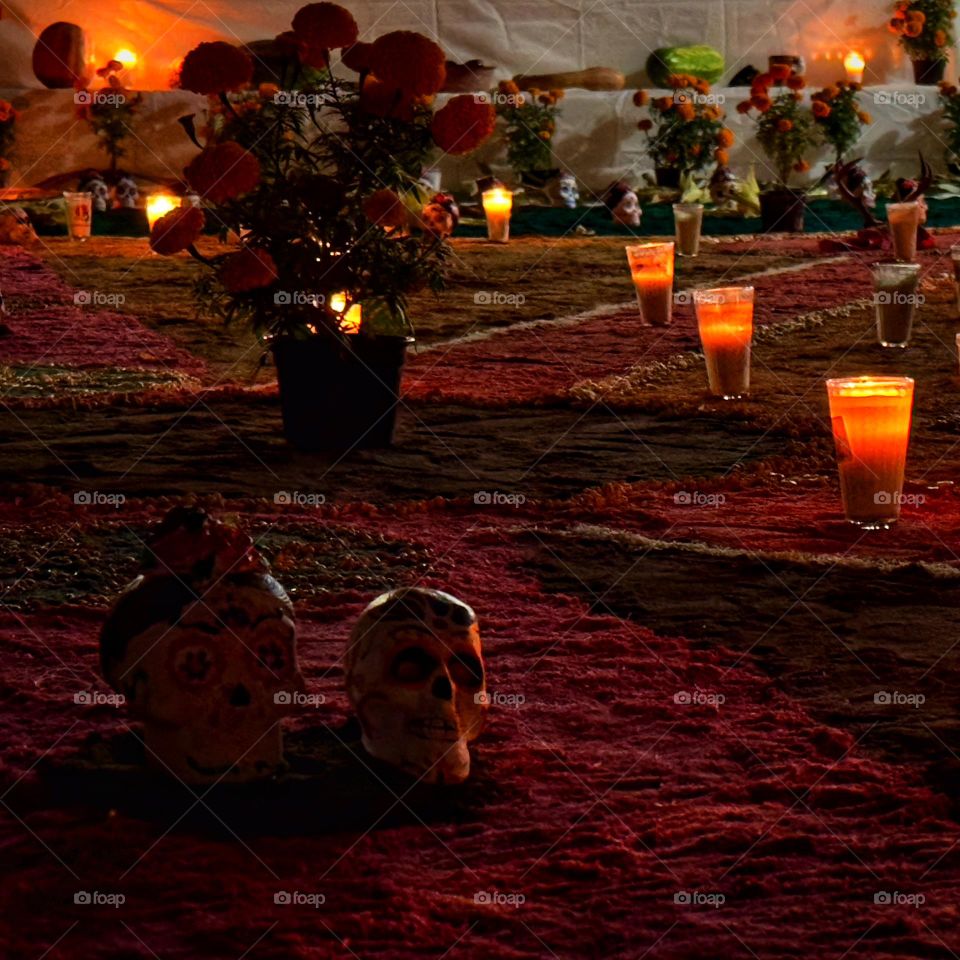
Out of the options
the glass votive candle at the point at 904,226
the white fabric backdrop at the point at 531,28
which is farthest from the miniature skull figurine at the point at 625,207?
the glass votive candle at the point at 904,226

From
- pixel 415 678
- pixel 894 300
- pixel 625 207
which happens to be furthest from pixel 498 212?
pixel 415 678

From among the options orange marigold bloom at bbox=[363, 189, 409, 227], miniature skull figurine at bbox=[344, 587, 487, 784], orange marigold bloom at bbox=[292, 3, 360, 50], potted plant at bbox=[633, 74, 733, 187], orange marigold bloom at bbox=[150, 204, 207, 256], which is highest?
potted plant at bbox=[633, 74, 733, 187]

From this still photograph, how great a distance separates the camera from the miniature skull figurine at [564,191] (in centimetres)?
927

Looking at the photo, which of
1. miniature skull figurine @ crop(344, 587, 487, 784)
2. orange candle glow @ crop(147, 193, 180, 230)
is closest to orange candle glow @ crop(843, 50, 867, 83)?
orange candle glow @ crop(147, 193, 180, 230)

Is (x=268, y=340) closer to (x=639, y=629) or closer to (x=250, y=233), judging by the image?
(x=250, y=233)

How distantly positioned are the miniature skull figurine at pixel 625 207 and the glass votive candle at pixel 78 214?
2.69m

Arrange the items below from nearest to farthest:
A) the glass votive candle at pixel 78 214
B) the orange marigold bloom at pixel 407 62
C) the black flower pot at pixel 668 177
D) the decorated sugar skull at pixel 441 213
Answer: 1. the orange marigold bloom at pixel 407 62
2. the decorated sugar skull at pixel 441 213
3. the glass votive candle at pixel 78 214
4. the black flower pot at pixel 668 177

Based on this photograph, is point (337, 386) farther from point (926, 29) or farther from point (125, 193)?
point (926, 29)

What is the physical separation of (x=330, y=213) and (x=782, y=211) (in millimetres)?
5594

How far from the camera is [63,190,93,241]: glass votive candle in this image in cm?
814

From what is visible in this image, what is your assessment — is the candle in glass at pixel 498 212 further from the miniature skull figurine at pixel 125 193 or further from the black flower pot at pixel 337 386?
the black flower pot at pixel 337 386

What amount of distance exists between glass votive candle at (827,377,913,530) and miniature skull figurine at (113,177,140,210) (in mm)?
6995

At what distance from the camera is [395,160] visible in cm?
331

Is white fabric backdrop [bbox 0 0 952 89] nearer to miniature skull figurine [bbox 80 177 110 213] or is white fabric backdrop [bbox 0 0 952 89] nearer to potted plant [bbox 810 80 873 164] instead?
miniature skull figurine [bbox 80 177 110 213]
